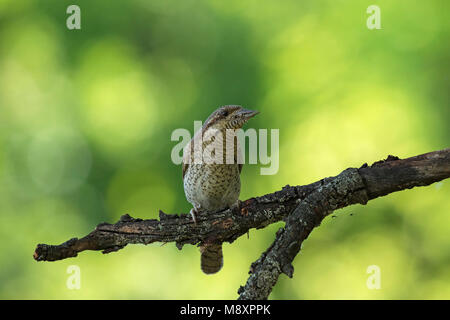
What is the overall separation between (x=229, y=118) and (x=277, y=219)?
1.68m

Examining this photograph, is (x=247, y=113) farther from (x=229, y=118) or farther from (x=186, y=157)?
(x=186, y=157)

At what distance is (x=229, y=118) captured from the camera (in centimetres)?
506

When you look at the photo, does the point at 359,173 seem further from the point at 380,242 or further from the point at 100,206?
the point at 100,206

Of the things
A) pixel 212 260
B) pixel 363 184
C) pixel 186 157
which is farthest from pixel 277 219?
pixel 186 157

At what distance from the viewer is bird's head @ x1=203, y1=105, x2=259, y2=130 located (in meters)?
5.04

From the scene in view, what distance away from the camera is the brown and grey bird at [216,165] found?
500cm

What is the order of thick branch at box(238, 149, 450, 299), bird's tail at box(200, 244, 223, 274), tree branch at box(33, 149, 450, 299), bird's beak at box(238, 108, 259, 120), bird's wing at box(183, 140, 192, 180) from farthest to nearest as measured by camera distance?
bird's wing at box(183, 140, 192, 180) → bird's tail at box(200, 244, 223, 274) → bird's beak at box(238, 108, 259, 120) → thick branch at box(238, 149, 450, 299) → tree branch at box(33, 149, 450, 299)

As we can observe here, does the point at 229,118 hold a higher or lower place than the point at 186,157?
higher

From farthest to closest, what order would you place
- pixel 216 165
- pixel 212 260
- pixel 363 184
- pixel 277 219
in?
pixel 212 260 < pixel 216 165 < pixel 277 219 < pixel 363 184

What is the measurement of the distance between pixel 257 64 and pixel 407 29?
2.10 metres

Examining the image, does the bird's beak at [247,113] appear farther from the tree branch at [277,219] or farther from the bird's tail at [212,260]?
the tree branch at [277,219]

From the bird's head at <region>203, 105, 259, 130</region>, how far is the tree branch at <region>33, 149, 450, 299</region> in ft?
4.89

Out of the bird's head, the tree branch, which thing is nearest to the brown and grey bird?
the bird's head

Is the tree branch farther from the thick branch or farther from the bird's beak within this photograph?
the bird's beak
